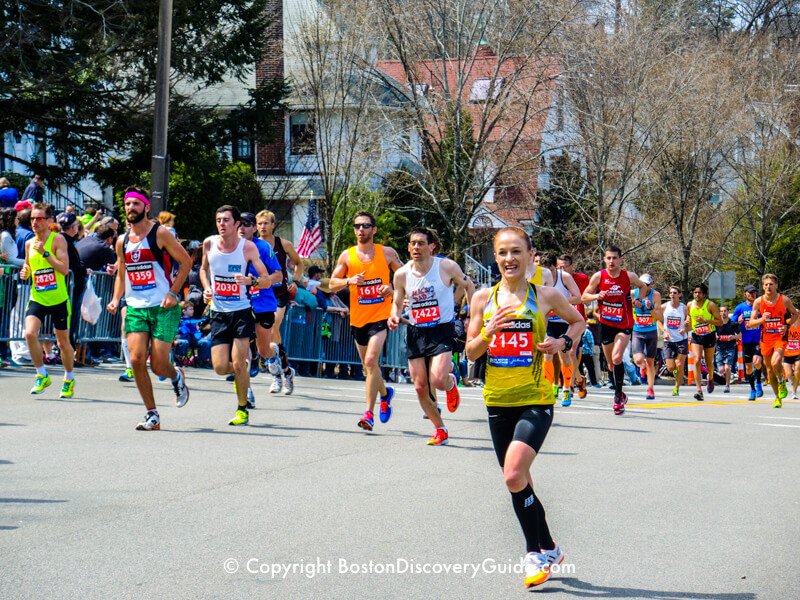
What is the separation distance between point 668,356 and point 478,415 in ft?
35.1

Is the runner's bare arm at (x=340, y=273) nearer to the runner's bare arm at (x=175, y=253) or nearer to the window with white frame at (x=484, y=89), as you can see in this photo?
the runner's bare arm at (x=175, y=253)

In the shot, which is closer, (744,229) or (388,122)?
(388,122)

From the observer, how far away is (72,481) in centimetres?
834

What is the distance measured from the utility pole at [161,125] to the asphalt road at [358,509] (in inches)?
226

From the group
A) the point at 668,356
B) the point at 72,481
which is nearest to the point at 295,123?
the point at 668,356

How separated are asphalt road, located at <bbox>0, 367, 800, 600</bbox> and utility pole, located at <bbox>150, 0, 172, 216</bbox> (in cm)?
573

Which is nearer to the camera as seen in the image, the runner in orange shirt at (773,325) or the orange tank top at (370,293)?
the orange tank top at (370,293)

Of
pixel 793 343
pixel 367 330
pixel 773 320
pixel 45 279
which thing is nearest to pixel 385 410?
pixel 367 330

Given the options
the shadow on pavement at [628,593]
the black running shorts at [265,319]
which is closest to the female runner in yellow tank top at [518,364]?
the shadow on pavement at [628,593]

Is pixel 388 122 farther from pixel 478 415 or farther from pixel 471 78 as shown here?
pixel 478 415

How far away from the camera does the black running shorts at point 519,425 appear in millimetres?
6180

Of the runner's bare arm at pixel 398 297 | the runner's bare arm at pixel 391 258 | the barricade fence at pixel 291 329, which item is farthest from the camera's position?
the barricade fence at pixel 291 329

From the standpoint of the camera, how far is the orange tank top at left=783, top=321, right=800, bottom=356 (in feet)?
68.0

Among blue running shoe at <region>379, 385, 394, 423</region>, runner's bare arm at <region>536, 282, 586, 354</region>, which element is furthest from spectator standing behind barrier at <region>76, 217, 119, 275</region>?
runner's bare arm at <region>536, 282, 586, 354</region>
